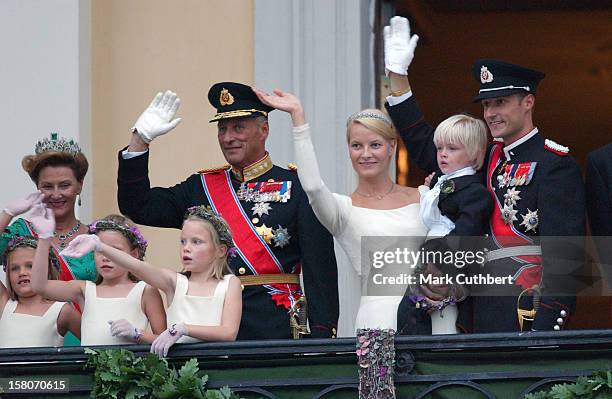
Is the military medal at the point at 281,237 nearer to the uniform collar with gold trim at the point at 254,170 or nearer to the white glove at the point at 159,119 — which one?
the uniform collar with gold trim at the point at 254,170

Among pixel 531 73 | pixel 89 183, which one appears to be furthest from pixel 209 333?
pixel 89 183

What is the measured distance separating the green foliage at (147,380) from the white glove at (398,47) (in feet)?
4.98

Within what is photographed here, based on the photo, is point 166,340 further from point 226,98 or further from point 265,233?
point 226,98

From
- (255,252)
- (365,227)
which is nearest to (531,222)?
(365,227)

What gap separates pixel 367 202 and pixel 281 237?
1.21 feet

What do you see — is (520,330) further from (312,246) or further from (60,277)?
(60,277)

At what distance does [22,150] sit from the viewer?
324 inches

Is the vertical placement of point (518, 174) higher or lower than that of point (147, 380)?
higher

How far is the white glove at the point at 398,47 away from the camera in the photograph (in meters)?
6.90

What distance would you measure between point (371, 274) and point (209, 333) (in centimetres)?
73

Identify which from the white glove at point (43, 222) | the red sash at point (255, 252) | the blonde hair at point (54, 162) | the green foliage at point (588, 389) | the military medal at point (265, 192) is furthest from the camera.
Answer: the blonde hair at point (54, 162)

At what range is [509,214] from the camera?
21.0 feet

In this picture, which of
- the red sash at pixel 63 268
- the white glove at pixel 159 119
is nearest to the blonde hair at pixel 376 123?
the white glove at pixel 159 119

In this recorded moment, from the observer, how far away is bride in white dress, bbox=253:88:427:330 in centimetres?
651
